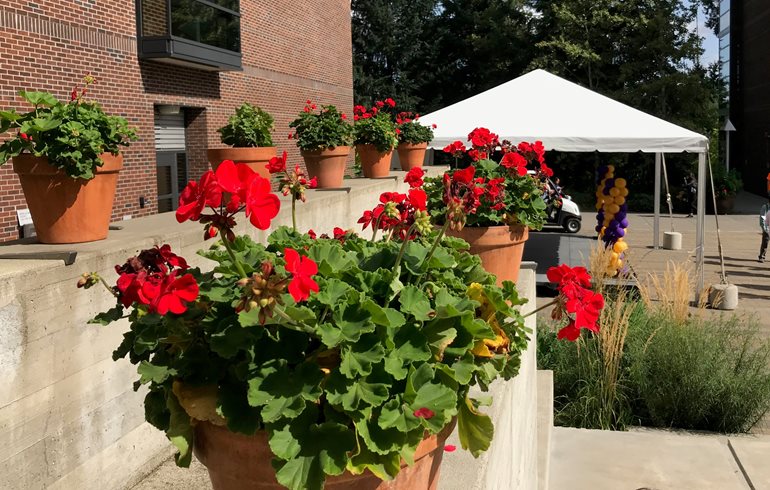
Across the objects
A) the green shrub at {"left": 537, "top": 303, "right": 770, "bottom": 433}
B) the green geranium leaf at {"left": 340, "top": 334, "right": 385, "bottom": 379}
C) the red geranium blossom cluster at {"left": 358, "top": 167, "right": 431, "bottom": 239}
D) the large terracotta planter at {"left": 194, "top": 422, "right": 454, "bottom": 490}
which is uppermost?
the red geranium blossom cluster at {"left": 358, "top": 167, "right": 431, "bottom": 239}

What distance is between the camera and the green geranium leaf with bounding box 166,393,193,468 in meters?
1.64

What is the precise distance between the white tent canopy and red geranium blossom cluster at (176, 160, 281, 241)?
10.2 m

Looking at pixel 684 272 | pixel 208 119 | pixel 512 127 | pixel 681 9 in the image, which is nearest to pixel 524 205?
pixel 684 272

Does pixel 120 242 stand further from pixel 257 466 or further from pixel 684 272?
pixel 684 272

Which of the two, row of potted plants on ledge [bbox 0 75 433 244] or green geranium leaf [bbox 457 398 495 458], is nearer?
green geranium leaf [bbox 457 398 495 458]

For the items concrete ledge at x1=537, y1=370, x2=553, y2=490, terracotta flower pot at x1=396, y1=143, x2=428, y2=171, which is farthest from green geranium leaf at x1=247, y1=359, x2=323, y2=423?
terracotta flower pot at x1=396, y1=143, x2=428, y2=171

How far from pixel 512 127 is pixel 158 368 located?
10.7 meters

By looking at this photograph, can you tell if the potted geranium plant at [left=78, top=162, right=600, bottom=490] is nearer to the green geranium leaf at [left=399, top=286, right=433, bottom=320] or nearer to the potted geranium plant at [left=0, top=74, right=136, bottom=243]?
the green geranium leaf at [left=399, top=286, right=433, bottom=320]

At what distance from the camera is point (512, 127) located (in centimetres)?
1183

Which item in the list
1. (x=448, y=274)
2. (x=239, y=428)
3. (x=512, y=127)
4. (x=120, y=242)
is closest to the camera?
(x=239, y=428)

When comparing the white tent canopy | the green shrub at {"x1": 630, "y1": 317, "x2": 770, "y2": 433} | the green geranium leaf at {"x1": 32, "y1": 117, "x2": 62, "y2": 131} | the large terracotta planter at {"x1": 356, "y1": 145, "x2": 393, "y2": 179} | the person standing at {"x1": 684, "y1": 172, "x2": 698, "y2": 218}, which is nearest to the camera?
the green geranium leaf at {"x1": 32, "y1": 117, "x2": 62, "y2": 131}

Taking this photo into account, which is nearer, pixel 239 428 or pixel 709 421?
pixel 239 428

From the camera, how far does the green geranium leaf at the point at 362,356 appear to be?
1.50 meters

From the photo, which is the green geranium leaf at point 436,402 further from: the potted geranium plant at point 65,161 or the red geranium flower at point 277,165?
the potted geranium plant at point 65,161
